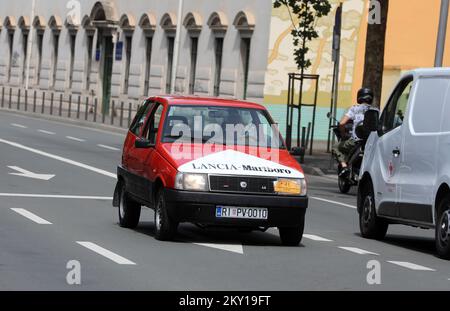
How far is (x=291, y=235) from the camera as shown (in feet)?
46.8

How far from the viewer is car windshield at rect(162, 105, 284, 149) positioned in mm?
14672

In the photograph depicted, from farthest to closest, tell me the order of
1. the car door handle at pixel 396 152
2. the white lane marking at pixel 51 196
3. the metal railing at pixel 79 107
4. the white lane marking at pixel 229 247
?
the metal railing at pixel 79 107, the white lane marking at pixel 51 196, the car door handle at pixel 396 152, the white lane marking at pixel 229 247

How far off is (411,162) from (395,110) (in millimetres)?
1182

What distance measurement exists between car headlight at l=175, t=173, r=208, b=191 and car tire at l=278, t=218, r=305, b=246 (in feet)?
3.56

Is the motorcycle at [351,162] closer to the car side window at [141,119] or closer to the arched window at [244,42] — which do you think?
the car side window at [141,119]

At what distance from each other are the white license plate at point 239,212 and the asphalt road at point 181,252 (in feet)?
1.03

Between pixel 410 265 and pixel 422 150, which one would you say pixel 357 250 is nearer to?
pixel 422 150

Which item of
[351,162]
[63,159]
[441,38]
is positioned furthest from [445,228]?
[63,159]

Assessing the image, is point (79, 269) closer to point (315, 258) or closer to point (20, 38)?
point (315, 258)

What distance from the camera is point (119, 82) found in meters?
57.6

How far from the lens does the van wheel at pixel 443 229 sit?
13.3 m

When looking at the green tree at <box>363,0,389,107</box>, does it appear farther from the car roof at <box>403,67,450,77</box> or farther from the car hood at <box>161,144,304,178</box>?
the car hood at <box>161,144,304,178</box>

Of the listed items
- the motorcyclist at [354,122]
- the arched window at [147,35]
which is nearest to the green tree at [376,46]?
the motorcyclist at [354,122]

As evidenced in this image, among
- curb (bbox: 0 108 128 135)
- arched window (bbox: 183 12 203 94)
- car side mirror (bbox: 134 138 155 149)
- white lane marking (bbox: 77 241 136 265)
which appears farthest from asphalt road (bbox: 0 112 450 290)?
arched window (bbox: 183 12 203 94)
